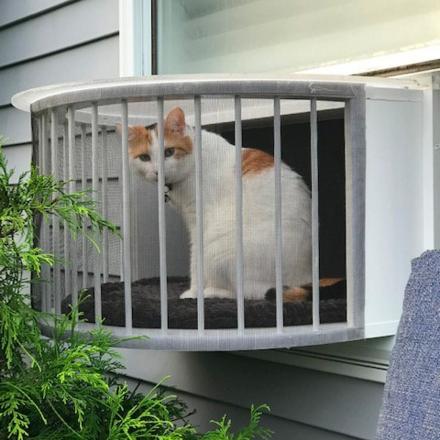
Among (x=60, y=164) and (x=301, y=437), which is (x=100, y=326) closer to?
(x=60, y=164)

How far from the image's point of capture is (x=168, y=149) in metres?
1.80

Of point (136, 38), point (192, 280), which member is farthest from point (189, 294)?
point (136, 38)

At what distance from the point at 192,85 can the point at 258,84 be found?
0.14 m

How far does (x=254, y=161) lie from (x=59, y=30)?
164 centimetres

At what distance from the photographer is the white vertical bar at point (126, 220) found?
5.96 feet

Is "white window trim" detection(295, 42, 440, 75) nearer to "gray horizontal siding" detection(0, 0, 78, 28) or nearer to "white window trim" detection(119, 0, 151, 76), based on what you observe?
"white window trim" detection(119, 0, 151, 76)

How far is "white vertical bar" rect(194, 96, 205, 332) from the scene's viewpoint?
1754mm

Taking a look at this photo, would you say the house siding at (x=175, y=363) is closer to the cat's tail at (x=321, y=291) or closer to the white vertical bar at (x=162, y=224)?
the cat's tail at (x=321, y=291)

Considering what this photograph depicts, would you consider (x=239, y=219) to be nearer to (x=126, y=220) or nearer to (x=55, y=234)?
(x=126, y=220)

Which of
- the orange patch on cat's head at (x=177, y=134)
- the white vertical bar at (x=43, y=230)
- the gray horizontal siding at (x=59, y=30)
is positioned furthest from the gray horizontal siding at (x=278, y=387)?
the gray horizontal siding at (x=59, y=30)

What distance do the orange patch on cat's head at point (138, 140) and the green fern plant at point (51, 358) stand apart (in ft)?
0.49

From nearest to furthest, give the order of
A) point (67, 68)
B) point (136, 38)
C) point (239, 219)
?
1. point (239, 219)
2. point (136, 38)
3. point (67, 68)

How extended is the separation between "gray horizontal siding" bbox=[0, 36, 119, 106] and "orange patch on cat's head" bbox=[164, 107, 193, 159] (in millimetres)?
1112

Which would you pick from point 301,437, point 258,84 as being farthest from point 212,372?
point 258,84
